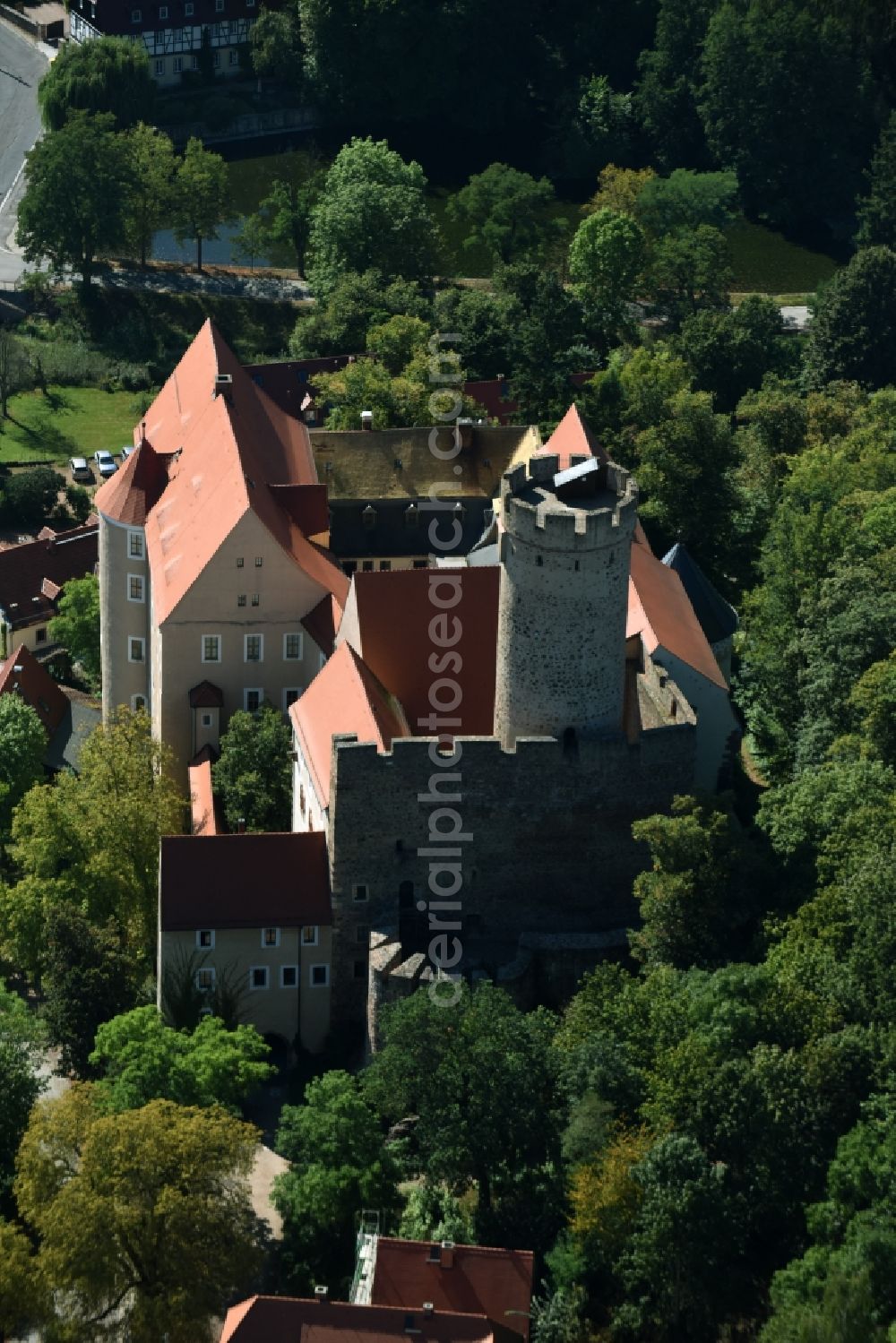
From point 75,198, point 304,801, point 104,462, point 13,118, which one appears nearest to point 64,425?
point 104,462

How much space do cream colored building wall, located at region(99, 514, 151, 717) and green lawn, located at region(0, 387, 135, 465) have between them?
3864 centimetres

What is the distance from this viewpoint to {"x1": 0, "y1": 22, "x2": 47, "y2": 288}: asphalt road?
17575 cm

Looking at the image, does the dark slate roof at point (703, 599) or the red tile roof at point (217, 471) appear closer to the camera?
the red tile roof at point (217, 471)

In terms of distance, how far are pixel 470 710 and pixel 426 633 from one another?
303 cm

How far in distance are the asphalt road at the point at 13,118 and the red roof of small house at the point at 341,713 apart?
78.9m

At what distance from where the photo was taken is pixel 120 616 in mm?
112812

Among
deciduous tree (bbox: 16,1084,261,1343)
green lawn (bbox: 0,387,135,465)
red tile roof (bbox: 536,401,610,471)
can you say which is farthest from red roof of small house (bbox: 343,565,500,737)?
green lawn (bbox: 0,387,135,465)

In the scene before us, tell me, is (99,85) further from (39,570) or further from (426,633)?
(426,633)

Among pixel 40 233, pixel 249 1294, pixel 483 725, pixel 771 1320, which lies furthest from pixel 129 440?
pixel 771 1320

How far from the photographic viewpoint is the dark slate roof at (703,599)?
363ft

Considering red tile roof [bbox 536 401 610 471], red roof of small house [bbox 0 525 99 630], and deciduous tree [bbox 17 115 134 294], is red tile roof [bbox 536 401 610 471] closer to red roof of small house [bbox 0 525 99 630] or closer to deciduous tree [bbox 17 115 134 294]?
red roof of small house [bbox 0 525 99 630]

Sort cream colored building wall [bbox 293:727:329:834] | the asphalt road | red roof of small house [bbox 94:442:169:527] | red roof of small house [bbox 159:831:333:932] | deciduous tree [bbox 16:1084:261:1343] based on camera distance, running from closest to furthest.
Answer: deciduous tree [bbox 16:1084:261:1343], red roof of small house [bbox 159:831:333:932], cream colored building wall [bbox 293:727:329:834], red roof of small house [bbox 94:442:169:527], the asphalt road

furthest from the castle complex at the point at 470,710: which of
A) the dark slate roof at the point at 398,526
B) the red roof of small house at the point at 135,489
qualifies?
the dark slate roof at the point at 398,526

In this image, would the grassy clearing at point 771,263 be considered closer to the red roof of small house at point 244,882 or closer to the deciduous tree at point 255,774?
the deciduous tree at point 255,774
